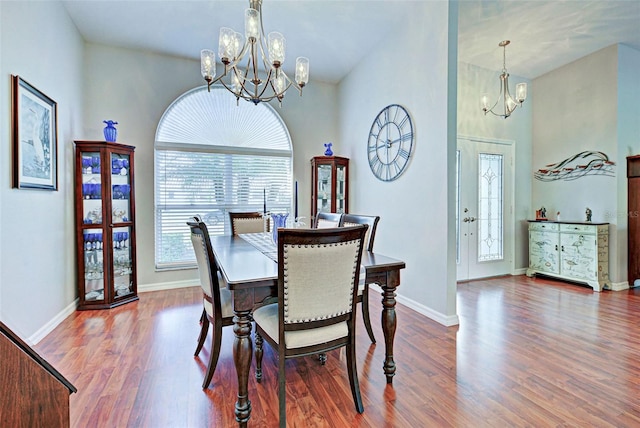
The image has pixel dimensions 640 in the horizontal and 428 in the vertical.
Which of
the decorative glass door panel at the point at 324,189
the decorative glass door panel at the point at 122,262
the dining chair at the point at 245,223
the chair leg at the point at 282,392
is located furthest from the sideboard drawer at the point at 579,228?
the decorative glass door panel at the point at 122,262

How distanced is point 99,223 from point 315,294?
3050 mm

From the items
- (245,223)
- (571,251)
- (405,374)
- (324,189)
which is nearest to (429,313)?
(405,374)

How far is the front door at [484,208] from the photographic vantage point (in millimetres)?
4344

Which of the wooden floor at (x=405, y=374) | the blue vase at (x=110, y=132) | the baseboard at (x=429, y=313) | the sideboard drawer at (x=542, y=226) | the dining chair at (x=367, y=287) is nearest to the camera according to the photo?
the wooden floor at (x=405, y=374)

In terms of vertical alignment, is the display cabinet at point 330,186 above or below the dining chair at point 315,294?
above

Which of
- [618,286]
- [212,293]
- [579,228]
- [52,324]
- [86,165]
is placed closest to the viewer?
[212,293]

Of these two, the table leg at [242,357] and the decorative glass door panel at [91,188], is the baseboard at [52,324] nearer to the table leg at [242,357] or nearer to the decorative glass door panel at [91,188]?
the decorative glass door panel at [91,188]

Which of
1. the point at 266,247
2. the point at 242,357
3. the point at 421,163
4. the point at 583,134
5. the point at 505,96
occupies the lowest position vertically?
the point at 242,357

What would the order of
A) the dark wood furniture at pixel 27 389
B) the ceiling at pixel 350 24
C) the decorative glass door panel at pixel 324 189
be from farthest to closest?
the decorative glass door panel at pixel 324 189, the ceiling at pixel 350 24, the dark wood furniture at pixel 27 389

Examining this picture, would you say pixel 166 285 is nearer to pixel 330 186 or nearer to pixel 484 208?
pixel 330 186

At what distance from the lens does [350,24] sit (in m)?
3.42

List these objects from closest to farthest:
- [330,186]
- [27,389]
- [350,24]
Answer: [27,389] < [350,24] < [330,186]

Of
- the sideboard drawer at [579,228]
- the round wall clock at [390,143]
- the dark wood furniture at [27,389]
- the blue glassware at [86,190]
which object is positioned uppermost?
the round wall clock at [390,143]

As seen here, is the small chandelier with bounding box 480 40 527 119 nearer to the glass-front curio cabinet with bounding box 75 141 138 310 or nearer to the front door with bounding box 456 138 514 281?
the front door with bounding box 456 138 514 281
